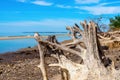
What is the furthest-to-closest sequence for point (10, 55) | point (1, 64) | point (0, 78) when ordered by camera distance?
point (10, 55) < point (1, 64) < point (0, 78)

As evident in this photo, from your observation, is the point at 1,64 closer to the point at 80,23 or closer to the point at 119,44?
the point at 119,44

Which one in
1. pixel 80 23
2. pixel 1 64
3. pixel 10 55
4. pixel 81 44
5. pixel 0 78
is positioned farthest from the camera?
pixel 10 55

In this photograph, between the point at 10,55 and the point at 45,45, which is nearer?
the point at 45,45

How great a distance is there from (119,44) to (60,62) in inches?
678

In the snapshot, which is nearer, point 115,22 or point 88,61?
point 88,61

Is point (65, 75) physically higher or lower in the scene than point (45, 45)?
lower

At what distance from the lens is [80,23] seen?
9.98 m

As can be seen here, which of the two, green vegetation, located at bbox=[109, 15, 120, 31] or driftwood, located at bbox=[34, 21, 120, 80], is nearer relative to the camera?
driftwood, located at bbox=[34, 21, 120, 80]

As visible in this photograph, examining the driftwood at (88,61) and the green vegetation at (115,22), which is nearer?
the driftwood at (88,61)

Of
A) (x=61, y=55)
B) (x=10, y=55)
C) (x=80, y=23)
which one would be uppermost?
(x=80, y=23)

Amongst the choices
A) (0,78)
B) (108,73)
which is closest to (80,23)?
(108,73)

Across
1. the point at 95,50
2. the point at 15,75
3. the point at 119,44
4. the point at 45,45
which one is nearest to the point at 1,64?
the point at 15,75

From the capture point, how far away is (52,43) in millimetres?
11234

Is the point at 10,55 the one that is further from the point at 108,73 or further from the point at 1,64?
the point at 108,73
